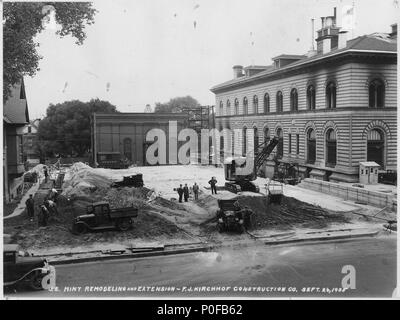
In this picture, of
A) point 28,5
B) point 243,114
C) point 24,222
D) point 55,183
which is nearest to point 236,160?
point 243,114

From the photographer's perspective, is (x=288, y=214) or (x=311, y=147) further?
(x=311, y=147)

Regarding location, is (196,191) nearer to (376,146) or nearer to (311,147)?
(311,147)

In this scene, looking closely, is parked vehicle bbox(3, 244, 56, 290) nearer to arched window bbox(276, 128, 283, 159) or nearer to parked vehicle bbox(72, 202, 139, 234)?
parked vehicle bbox(72, 202, 139, 234)

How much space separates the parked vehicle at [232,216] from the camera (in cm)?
2286

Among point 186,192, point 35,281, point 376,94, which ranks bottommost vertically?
point 35,281

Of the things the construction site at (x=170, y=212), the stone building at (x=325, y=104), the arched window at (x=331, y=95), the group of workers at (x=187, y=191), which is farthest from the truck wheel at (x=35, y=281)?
the arched window at (x=331, y=95)

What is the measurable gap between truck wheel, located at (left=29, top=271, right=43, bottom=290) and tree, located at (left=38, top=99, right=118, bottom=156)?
13254 millimetres

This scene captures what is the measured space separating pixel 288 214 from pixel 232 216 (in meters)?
4.38

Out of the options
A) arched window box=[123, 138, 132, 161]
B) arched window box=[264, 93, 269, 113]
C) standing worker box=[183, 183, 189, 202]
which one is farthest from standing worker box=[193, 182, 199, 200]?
arched window box=[264, 93, 269, 113]

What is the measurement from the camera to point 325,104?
31766 mm

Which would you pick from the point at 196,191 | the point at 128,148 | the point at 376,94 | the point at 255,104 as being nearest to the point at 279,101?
the point at 255,104

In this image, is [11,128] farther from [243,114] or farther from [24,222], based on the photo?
[243,114]

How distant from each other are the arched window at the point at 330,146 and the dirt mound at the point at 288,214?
4.89 m

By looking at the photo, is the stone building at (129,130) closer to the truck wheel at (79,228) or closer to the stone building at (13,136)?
the stone building at (13,136)
